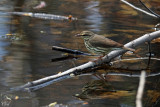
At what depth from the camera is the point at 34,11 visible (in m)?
10.4

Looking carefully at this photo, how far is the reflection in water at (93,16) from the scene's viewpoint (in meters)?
8.66

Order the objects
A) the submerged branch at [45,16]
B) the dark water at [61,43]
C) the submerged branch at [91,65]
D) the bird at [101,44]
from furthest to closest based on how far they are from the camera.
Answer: the submerged branch at [45,16] < the bird at [101,44] < the submerged branch at [91,65] < the dark water at [61,43]

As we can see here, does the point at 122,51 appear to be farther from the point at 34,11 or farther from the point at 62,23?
the point at 34,11

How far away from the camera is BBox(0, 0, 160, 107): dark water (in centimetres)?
465

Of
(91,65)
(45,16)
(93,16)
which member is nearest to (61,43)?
(91,65)

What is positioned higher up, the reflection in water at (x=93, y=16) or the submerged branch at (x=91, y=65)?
the reflection in water at (x=93, y=16)

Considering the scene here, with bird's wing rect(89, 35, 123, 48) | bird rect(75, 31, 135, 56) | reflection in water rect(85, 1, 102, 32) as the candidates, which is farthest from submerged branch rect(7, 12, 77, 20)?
bird's wing rect(89, 35, 123, 48)

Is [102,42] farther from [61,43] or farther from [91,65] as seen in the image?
[61,43]

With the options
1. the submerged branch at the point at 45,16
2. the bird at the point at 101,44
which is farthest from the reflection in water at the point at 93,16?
the bird at the point at 101,44

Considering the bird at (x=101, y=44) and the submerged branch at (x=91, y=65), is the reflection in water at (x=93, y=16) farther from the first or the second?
the submerged branch at (x=91, y=65)

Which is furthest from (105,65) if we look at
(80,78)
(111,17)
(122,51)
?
(111,17)

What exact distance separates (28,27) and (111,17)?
101 inches

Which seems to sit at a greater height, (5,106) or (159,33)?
(159,33)

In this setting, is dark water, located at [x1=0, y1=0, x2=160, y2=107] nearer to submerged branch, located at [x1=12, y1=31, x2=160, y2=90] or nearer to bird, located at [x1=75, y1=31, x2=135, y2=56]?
submerged branch, located at [x1=12, y1=31, x2=160, y2=90]
